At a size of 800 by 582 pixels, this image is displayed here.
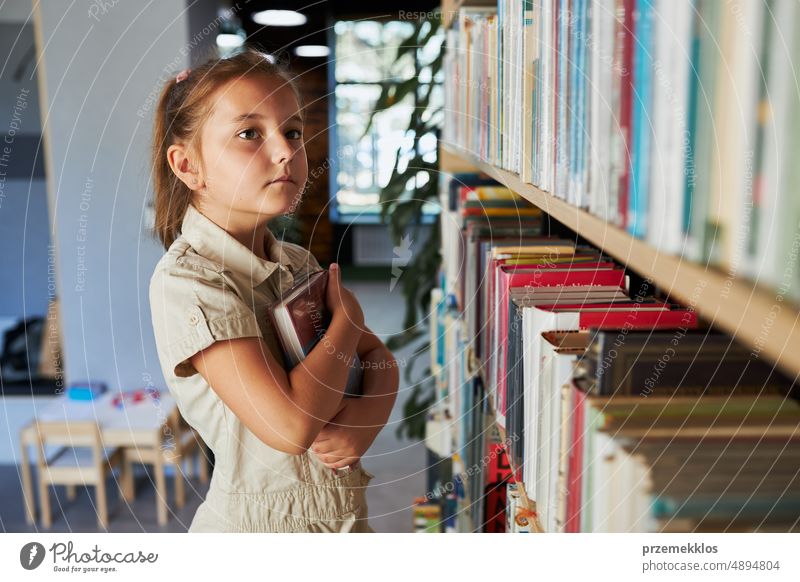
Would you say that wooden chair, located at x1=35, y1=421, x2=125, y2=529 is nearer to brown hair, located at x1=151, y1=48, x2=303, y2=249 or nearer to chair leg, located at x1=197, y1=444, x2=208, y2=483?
chair leg, located at x1=197, y1=444, x2=208, y2=483

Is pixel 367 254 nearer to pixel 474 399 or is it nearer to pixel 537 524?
pixel 474 399

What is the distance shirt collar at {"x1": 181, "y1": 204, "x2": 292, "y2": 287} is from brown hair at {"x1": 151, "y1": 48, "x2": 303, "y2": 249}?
91 mm

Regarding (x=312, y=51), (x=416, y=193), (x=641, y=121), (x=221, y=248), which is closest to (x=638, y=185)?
(x=641, y=121)

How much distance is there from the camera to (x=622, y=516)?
1.96ft

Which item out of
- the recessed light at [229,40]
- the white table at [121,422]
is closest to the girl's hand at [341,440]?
the white table at [121,422]

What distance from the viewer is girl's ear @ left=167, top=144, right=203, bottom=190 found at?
3.54 ft

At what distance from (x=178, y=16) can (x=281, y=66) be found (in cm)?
191

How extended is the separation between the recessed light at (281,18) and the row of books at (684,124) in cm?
618

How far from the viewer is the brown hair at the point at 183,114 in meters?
1.04

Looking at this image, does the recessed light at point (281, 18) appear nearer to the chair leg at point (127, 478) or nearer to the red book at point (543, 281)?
the chair leg at point (127, 478)

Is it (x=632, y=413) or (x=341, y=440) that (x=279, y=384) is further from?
(x=632, y=413)

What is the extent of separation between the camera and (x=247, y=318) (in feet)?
3.01

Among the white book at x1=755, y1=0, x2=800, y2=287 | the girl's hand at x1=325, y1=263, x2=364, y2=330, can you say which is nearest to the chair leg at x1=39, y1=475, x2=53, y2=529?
the girl's hand at x1=325, y1=263, x2=364, y2=330

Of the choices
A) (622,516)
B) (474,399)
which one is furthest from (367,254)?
(622,516)
